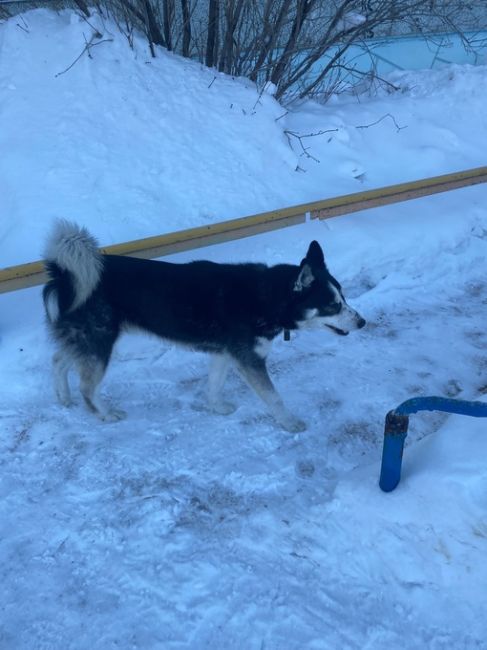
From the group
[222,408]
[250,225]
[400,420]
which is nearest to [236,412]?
[222,408]

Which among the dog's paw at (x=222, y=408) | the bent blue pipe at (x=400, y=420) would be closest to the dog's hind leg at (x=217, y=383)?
the dog's paw at (x=222, y=408)

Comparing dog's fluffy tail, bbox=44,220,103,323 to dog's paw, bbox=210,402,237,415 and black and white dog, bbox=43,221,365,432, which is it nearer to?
black and white dog, bbox=43,221,365,432

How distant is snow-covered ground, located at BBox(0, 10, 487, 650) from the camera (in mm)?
2203

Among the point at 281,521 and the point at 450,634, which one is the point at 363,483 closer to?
the point at 281,521

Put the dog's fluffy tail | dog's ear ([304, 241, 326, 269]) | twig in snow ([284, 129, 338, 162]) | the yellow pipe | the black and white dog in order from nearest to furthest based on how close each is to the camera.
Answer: the dog's fluffy tail, the black and white dog, dog's ear ([304, 241, 326, 269]), the yellow pipe, twig in snow ([284, 129, 338, 162])

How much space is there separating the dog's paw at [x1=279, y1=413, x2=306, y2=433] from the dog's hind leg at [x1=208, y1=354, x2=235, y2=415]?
1.29 feet

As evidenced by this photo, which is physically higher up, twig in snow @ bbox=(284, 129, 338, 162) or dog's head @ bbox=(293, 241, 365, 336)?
twig in snow @ bbox=(284, 129, 338, 162)

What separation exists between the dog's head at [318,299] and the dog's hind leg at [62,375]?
157 cm

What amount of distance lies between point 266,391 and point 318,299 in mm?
683

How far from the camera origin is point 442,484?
7.97ft

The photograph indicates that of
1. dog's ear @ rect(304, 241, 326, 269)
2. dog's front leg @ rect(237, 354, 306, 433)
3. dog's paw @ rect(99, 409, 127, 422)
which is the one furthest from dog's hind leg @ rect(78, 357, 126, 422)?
dog's ear @ rect(304, 241, 326, 269)

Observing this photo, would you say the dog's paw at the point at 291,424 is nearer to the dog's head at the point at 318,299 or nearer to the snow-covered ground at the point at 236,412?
the snow-covered ground at the point at 236,412

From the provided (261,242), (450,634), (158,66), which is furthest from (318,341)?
(158,66)

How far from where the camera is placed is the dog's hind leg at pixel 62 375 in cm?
334
